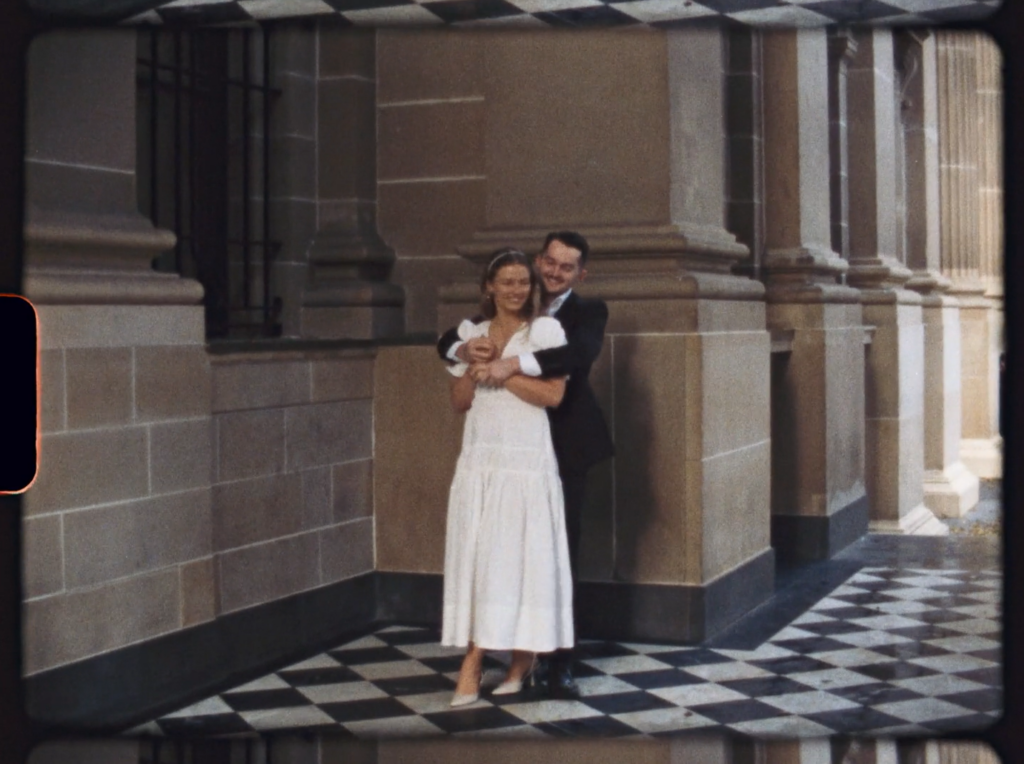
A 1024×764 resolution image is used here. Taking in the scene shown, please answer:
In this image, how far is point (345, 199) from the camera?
25.4 ft

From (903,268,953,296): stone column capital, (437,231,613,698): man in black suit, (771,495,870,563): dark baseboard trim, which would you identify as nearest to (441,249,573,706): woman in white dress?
(437,231,613,698): man in black suit

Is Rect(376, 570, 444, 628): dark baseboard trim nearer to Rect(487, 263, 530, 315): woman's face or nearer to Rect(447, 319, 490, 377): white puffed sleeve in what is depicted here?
Rect(447, 319, 490, 377): white puffed sleeve

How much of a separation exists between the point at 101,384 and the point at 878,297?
297 inches

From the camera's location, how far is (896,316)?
37.6 feet

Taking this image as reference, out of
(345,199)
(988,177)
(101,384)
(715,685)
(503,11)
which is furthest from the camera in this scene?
(988,177)

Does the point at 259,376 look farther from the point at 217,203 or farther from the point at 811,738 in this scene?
the point at 811,738

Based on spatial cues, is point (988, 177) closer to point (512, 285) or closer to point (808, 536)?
point (808, 536)

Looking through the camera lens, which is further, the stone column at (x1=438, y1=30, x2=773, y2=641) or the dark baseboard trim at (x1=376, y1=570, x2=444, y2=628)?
the dark baseboard trim at (x1=376, y1=570, x2=444, y2=628)

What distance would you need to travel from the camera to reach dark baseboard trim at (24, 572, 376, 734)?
5039 millimetres

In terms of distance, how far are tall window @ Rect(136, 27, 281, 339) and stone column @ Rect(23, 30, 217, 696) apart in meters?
0.90

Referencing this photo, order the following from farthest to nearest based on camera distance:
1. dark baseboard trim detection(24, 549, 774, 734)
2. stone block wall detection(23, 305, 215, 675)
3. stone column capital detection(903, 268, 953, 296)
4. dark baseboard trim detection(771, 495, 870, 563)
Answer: stone column capital detection(903, 268, 953, 296) < dark baseboard trim detection(771, 495, 870, 563) < dark baseboard trim detection(24, 549, 774, 734) < stone block wall detection(23, 305, 215, 675)

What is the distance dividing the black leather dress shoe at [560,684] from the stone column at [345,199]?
244 cm

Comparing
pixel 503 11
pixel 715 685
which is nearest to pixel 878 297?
pixel 715 685

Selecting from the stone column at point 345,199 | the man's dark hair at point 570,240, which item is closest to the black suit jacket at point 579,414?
the man's dark hair at point 570,240
